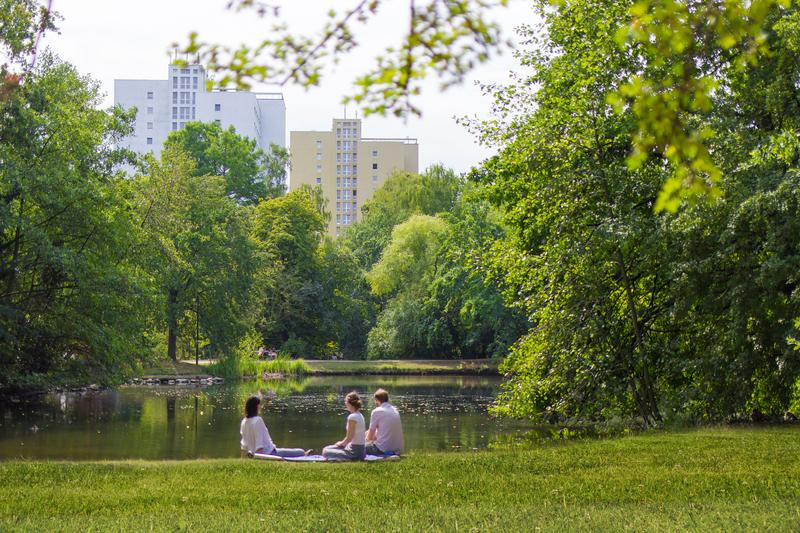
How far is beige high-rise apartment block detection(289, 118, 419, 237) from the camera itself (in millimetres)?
133875

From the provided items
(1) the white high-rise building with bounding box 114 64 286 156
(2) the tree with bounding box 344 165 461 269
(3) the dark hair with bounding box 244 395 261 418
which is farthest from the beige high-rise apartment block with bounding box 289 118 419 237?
(3) the dark hair with bounding box 244 395 261 418

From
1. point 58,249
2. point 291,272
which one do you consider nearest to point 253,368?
point 291,272

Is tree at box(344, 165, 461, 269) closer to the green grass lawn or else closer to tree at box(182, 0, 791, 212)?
the green grass lawn

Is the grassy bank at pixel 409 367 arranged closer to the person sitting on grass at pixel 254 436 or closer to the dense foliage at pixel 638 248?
the dense foliage at pixel 638 248

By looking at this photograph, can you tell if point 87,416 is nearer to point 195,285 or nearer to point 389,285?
point 195,285

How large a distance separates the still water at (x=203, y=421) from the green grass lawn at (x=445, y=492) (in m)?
4.71

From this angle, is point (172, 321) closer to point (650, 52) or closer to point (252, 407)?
point (252, 407)

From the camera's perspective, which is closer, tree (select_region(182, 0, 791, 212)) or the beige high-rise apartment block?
tree (select_region(182, 0, 791, 212))

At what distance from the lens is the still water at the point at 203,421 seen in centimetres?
1869

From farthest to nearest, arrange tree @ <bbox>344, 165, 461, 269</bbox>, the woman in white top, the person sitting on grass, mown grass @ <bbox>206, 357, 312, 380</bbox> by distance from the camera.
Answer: tree @ <bbox>344, 165, 461, 269</bbox> → mown grass @ <bbox>206, 357, 312, 380</bbox> → the person sitting on grass → the woman in white top

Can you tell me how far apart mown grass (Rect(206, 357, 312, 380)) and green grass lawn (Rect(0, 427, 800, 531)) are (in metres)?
33.5

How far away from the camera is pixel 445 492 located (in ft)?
31.3

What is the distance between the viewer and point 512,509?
826cm

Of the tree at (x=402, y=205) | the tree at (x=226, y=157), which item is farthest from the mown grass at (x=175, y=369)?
the tree at (x=402, y=205)
